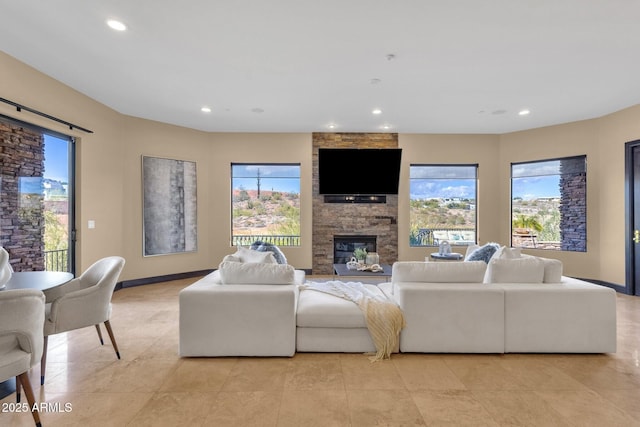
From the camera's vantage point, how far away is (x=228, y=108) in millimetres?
5070

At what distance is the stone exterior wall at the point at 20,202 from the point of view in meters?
3.51

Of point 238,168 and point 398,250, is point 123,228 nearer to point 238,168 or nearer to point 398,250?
point 238,168

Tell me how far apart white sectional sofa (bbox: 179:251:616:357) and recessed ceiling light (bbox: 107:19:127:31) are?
2.50 meters

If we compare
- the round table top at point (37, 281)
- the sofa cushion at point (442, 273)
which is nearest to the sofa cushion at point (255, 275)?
the sofa cushion at point (442, 273)

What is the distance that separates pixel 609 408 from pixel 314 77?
13.3ft

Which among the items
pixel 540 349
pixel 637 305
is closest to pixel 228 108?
pixel 540 349

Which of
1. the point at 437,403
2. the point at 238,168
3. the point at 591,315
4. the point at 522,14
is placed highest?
the point at 522,14

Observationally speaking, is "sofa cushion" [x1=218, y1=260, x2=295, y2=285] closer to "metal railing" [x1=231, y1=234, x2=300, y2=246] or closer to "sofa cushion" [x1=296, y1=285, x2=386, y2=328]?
"sofa cushion" [x1=296, y1=285, x2=386, y2=328]

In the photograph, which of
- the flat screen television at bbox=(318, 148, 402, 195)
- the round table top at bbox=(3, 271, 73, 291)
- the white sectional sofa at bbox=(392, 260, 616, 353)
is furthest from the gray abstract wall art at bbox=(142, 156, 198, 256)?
the white sectional sofa at bbox=(392, 260, 616, 353)

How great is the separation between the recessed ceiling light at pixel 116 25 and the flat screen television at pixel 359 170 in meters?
3.91

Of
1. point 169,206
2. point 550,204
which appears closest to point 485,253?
point 550,204

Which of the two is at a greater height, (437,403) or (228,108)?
(228,108)

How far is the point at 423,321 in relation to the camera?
2869 millimetres

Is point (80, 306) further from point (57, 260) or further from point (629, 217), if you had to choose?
point (629, 217)
